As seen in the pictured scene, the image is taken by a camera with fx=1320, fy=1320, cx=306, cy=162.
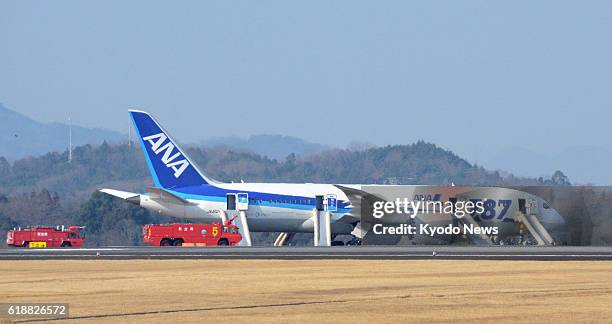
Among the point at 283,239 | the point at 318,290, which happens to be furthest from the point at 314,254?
the point at 283,239

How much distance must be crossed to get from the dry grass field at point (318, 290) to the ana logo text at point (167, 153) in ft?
157

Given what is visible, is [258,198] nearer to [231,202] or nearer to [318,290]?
[231,202]

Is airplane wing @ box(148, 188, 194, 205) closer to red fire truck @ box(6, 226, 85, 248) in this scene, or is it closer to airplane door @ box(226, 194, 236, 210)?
airplane door @ box(226, 194, 236, 210)

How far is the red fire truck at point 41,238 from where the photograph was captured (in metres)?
110

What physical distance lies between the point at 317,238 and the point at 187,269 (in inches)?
2124

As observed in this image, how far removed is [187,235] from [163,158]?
14131 mm

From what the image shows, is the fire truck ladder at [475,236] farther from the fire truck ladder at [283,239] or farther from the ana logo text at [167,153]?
the ana logo text at [167,153]

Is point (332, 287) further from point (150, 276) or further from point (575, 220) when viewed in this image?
point (575, 220)

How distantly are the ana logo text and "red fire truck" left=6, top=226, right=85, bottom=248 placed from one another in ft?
48.1

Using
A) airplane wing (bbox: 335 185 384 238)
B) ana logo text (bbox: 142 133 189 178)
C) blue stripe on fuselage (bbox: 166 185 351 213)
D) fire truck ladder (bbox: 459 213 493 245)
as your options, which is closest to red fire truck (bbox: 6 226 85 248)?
blue stripe on fuselage (bbox: 166 185 351 213)

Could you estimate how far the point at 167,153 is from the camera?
4887 inches

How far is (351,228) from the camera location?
401 ft

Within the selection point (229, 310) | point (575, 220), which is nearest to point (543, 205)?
point (575, 220)

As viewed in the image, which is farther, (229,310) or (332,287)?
(332,287)
